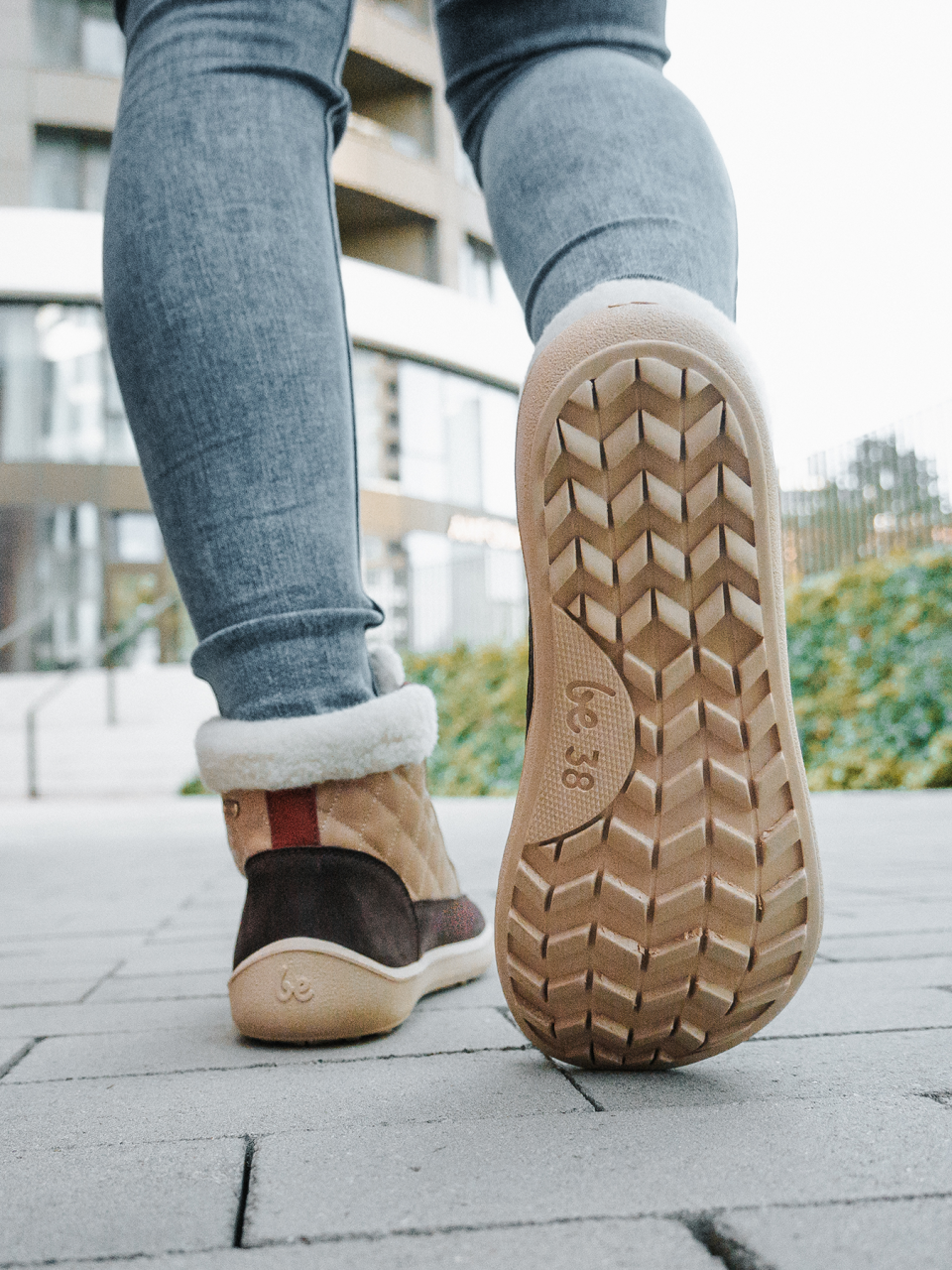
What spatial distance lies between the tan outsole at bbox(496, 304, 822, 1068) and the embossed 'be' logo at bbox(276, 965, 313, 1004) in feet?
0.64

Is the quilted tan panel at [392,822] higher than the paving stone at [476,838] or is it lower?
higher

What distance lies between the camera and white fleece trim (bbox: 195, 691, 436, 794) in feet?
2.82

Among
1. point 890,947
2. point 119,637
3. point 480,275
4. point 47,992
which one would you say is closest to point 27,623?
point 119,637

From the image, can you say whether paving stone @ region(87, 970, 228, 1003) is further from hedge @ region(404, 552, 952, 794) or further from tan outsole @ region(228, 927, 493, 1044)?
hedge @ region(404, 552, 952, 794)

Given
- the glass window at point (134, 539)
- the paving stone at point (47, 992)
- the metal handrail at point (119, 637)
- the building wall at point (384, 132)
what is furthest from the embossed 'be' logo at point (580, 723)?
the building wall at point (384, 132)

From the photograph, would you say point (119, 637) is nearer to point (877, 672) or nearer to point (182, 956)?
point (877, 672)

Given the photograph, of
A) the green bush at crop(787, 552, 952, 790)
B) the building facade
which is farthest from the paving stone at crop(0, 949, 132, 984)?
the building facade

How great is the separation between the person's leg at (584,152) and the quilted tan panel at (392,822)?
0.40 m

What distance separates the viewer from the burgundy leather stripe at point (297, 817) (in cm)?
88

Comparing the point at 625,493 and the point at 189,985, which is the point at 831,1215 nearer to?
the point at 625,493

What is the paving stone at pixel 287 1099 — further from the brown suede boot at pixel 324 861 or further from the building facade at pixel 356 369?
the building facade at pixel 356 369

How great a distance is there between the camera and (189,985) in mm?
1218

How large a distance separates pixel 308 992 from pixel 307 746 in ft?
0.62

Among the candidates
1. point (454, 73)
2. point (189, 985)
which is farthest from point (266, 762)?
point (454, 73)
